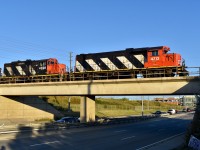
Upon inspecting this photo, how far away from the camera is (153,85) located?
3309cm

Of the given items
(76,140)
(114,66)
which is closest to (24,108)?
(114,66)

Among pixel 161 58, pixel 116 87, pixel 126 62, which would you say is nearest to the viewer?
pixel 116 87

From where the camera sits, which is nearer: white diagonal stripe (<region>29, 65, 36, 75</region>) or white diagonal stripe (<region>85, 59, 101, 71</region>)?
white diagonal stripe (<region>85, 59, 101, 71</region>)

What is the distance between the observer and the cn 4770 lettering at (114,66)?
36.5 m

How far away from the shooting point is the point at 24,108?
4725 centimetres

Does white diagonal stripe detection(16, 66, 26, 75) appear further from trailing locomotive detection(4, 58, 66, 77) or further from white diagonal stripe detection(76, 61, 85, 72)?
white diagonal stripe detection(76, 61, 85, 72)

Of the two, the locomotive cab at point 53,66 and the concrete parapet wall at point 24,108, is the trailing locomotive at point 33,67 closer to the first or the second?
the locomotive cab at point 53,66

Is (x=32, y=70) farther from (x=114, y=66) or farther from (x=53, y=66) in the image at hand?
(x=114, y=66)

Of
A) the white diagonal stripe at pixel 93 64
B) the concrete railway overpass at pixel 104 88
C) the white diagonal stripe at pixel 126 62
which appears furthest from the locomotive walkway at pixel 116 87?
the white diagonal stripe at pixel 93 64

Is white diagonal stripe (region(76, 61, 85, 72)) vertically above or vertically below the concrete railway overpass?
above

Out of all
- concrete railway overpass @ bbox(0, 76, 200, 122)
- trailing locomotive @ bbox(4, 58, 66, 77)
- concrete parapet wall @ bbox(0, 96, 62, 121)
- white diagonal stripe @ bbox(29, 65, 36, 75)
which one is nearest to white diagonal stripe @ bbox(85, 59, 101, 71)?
concrete railway overpass @ bbox(0, 76, 200, 122)

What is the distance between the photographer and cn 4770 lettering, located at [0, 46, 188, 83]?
3653 centimetres

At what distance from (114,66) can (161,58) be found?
6.54 m

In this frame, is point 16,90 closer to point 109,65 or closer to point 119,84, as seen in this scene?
point 109,65
